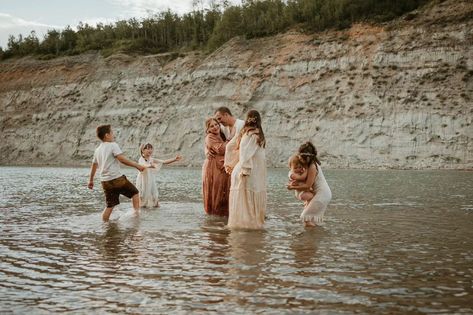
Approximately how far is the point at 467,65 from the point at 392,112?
6.21 metres

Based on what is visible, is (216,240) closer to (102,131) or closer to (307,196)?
(307,196)

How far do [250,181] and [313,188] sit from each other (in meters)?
1.10

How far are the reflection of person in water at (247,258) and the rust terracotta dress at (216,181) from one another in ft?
7.67

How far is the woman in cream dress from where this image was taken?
872 cm

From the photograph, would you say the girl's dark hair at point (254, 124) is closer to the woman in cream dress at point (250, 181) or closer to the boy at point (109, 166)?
the woman in cream dress at point (250, 181)

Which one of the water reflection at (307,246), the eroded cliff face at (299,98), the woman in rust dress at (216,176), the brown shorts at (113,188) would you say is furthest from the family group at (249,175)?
the eroded cliff face at (299,98)

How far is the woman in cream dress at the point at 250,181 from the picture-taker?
872cm

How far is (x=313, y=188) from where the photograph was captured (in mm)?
9180

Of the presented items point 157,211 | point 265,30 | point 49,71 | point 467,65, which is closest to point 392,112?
point 467,65

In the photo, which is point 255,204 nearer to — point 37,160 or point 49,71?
point 37,160

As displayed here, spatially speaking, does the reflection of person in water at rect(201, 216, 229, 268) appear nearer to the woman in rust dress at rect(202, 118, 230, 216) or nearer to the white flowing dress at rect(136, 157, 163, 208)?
the woman in rust dress at rect(202, 118, 230, 216)

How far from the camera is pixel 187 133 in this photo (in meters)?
51.6

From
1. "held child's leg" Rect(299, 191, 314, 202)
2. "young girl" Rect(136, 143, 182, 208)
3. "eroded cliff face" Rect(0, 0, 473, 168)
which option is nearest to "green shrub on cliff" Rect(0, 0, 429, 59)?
"eroded cliff face" Rect(0, 0, 473, 168)

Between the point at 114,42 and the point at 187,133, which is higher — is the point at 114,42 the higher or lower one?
the higher one
